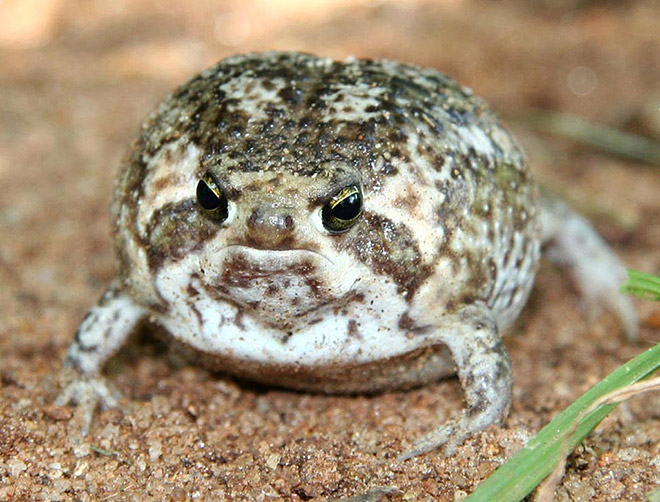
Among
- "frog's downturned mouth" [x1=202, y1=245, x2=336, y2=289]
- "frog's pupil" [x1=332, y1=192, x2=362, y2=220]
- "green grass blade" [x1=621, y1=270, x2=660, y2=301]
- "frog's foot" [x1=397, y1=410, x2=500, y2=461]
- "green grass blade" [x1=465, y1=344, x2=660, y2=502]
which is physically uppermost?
"frog's pupil" [x1=332, y1=192, x2=362, y2=220]

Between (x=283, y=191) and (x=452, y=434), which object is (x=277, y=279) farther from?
(x=452, y=434)

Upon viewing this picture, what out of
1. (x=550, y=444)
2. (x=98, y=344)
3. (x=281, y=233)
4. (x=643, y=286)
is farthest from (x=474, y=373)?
(x=98, y=344)

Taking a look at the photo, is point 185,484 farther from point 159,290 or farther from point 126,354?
point 126,354

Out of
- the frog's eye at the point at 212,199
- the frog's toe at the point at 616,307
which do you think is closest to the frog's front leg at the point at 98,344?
the frog's eye at the point at 212,199

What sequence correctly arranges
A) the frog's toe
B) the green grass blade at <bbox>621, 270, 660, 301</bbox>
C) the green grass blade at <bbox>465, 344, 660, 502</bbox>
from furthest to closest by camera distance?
the frog's toe < the green grass blade at <bbox>621, 270, 660, 301</bbox> < the green grass blade at <bbox>465, 344, 660, 502</bbox>

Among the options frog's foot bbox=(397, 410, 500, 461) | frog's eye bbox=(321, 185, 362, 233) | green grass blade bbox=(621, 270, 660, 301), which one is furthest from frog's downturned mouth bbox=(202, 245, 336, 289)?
green grass blade bbox=(621, 270, 660, 301)

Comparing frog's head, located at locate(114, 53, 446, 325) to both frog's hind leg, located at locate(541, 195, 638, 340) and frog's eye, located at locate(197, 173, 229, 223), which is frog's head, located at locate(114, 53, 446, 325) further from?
frog's hind leg, located at locate(541, 195, 638, 340)
